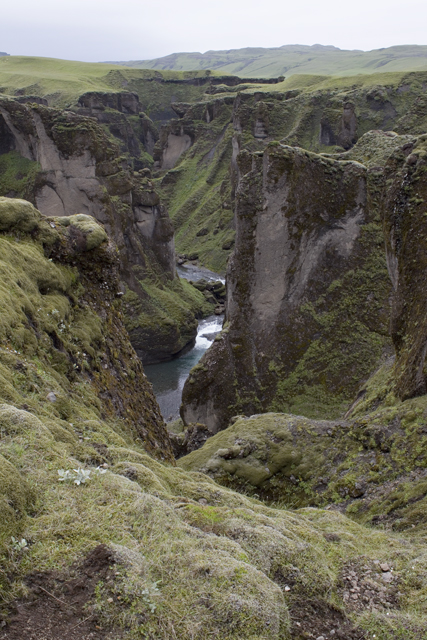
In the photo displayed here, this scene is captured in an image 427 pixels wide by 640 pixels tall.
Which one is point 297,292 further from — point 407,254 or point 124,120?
point 124,120

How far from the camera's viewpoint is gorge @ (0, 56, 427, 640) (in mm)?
4352

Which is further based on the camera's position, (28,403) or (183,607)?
(28,403)

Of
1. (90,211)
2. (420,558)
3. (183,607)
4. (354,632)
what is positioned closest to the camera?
(183,607)

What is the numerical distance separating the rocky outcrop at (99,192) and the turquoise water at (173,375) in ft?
3.73

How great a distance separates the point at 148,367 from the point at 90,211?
1391cm

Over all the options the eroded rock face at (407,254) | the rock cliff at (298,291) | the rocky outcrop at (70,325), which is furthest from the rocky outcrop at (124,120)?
the rocky outcrop at (70,325)

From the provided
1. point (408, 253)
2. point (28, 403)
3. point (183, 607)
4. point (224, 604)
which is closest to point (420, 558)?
point (224, 604)

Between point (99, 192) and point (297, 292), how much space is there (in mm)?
23409

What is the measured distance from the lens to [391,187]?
48.9ft

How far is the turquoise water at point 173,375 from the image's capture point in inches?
1257

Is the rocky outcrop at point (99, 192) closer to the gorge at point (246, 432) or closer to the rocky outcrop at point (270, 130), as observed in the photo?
the gorge at point (246, 432)

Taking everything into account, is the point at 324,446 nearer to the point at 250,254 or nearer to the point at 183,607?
the point at 183,607

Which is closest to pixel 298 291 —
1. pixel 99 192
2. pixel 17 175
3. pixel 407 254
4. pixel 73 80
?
pixel 407 254

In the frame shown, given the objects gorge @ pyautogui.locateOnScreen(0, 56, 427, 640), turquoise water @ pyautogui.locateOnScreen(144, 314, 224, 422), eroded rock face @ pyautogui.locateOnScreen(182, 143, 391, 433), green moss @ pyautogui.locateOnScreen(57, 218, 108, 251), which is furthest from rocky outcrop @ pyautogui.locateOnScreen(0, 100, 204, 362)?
green moss @ pyautogui.locateOnScreen(57, 218, 108, 251)
